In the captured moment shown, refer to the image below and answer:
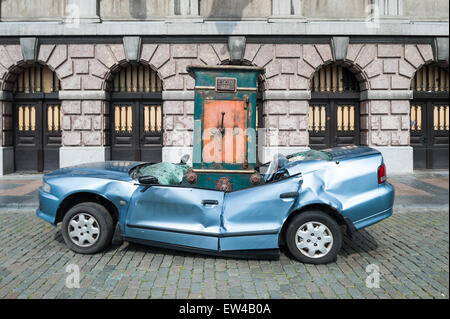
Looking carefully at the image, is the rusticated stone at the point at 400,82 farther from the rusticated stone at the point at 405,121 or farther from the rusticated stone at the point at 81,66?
the rusticated stone at the point at 81,66

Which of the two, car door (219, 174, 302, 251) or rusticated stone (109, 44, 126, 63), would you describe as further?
rusticated stone (109, 44, 126, 63)

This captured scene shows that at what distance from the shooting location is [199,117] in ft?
19.3

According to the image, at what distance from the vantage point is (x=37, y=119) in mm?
14281

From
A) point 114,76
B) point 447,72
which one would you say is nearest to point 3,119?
point 114,76

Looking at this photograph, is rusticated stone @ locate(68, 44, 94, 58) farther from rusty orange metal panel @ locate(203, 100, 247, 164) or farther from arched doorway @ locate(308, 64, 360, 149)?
rusty orange metal panel @ locate(203, 100, 247, 164)

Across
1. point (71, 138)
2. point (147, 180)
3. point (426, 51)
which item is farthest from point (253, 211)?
point (426, 51)

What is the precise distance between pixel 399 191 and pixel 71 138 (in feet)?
34.8

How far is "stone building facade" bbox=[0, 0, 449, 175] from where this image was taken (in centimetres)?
1362

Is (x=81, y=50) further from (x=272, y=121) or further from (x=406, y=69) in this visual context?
(x=406, y=69)

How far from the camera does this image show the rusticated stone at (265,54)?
45.1 ft

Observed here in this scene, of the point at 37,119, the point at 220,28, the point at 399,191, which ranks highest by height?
the point at 220,28

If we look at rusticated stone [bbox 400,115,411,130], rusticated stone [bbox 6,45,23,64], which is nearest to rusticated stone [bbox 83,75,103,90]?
rusticated stone [bbox 6,45,23,64]

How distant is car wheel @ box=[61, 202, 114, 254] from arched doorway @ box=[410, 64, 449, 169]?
12.6 m

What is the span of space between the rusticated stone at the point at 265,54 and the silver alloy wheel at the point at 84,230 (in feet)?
32.8
